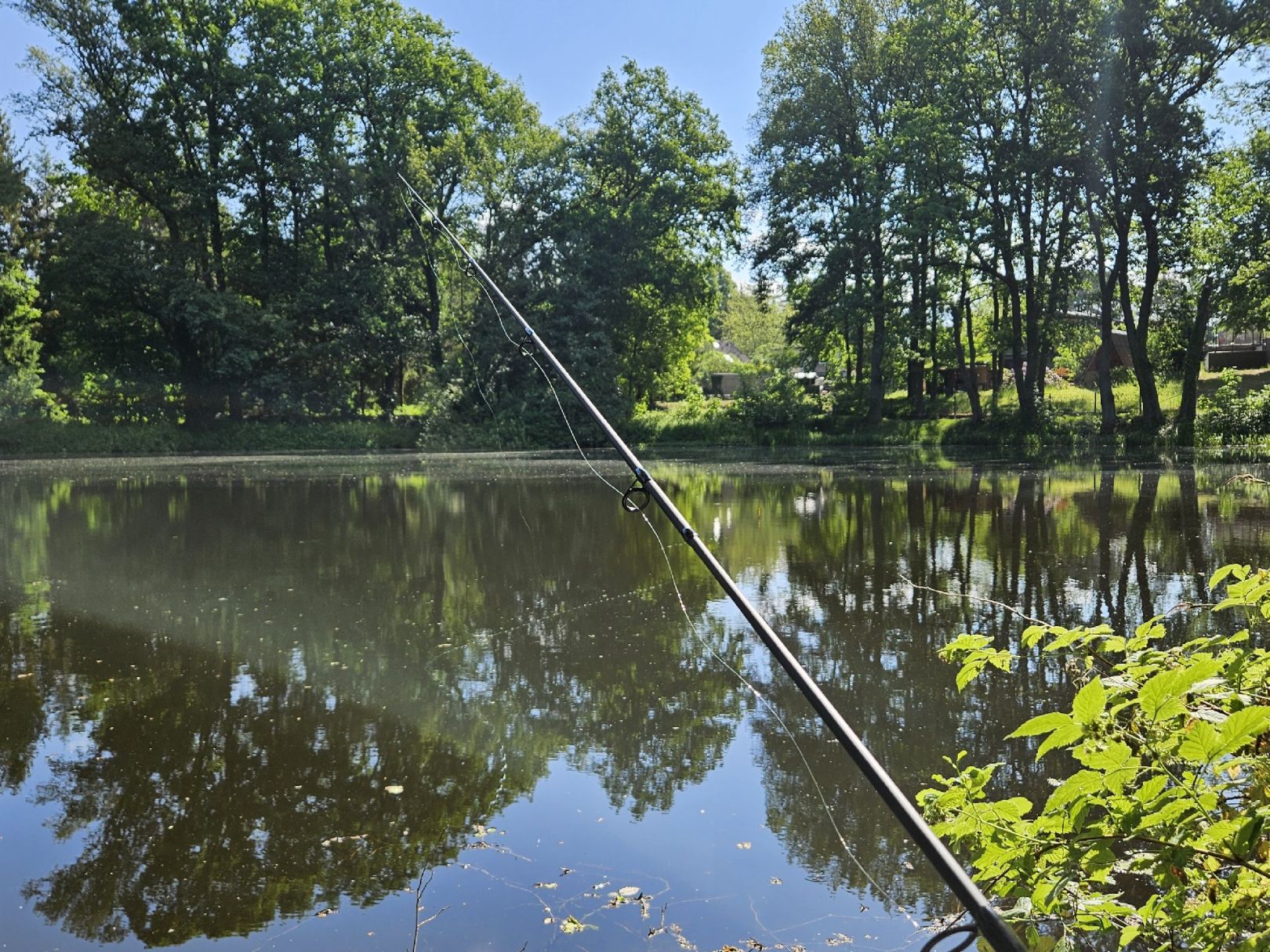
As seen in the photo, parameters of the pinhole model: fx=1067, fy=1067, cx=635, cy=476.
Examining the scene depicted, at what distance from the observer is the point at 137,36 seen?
4178 centimetres

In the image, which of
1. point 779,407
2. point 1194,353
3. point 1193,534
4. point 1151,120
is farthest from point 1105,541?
point 779,407

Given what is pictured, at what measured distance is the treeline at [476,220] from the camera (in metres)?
36.6

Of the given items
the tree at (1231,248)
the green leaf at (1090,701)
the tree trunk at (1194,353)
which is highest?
the tree at (1231,248)

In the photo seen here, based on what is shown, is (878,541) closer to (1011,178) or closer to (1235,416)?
(1235,416)

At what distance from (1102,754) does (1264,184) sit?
1268 inches

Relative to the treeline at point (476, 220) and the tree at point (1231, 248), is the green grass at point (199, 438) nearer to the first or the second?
the treeline at point (476, 220)

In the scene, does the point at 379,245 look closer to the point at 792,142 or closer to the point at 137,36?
the point at 137,36

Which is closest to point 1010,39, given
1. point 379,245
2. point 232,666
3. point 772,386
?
point 772,386

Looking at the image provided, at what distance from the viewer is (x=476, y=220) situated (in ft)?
147

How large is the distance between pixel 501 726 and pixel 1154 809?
4460 mm

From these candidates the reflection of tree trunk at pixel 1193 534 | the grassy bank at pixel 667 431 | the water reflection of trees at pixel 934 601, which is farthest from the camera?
the grassy bank at pixel 667 431

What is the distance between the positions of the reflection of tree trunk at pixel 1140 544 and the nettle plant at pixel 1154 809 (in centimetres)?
609

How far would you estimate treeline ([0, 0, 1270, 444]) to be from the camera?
36625 millimetres

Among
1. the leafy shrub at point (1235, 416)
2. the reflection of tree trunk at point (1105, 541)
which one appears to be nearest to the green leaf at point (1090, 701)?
the reflection of tree trunk at point (1105, 541)
